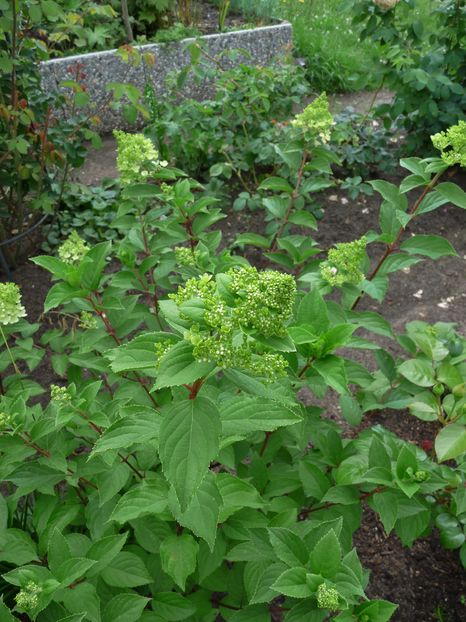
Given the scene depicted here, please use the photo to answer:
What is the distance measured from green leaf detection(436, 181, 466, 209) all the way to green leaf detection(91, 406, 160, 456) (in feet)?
3.86

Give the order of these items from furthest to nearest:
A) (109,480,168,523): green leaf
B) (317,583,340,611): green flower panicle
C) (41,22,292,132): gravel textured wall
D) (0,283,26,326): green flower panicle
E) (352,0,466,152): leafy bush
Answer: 1. (41,22,292,132): gravel textured wall
2. (352,0,466,152): leafy bush
3. (0,283,26,326): green flower panicle
4. (109,480,168,523): green leaf
5. (317,583,340,611): green flower panicle

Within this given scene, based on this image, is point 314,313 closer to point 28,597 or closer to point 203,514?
point 203,514

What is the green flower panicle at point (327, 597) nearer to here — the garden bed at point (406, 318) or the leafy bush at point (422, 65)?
the garden bed at point (406, 318)

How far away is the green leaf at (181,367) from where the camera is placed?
0.88 metres

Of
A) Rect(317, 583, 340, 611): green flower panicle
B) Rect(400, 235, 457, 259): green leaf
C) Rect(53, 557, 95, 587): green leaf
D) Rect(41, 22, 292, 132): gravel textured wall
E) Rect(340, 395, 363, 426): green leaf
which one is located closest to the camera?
Rect(317, 583, 340, 611): green flower panicle

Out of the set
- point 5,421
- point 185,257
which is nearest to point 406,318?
point 185,257

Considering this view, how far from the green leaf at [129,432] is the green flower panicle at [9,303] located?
68 centimetres

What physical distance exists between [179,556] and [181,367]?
2.09ft

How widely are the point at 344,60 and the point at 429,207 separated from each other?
4.53m

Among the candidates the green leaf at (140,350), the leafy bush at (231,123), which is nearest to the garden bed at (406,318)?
the leafy bush at (231,123)

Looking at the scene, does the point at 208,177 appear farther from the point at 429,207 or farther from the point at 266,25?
the point at 266,25

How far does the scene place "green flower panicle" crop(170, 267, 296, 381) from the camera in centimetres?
88

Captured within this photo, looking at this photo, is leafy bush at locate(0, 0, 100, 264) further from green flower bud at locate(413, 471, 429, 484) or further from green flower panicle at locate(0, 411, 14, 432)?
green flower bud at locate(413, 471, 429, 484)

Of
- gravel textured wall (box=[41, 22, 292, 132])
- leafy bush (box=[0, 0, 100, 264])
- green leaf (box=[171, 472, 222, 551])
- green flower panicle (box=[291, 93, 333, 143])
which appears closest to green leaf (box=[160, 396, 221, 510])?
green leaf (box=[171, 472, 222, 551])
